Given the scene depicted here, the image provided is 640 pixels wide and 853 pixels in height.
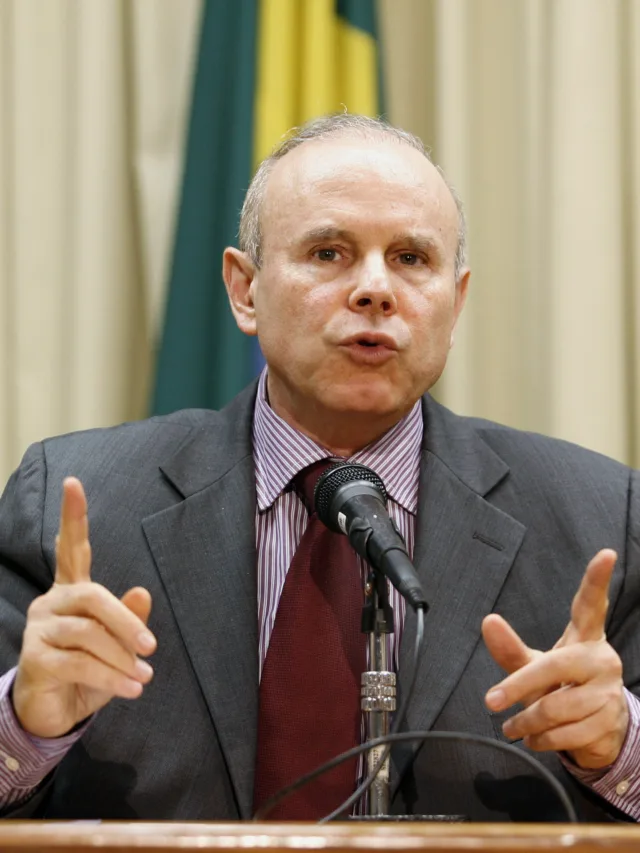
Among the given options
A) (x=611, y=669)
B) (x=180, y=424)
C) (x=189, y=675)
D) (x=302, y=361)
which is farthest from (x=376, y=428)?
(x=611, y=669)

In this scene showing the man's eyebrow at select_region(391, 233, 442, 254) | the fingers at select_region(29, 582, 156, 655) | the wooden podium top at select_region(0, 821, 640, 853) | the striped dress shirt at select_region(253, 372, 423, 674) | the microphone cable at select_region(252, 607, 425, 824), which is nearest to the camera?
the wooden podium top at select_region(0, 821, 640, 853)

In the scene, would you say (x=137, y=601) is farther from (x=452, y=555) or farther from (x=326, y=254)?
(x=326, y=254)

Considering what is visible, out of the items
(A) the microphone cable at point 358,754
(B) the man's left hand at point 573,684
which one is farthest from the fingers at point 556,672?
(A) the microphone cable at point 358,754

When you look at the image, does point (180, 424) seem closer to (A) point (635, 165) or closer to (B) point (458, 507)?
(B) point (458, 507)

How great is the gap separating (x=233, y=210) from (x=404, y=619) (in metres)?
1.27

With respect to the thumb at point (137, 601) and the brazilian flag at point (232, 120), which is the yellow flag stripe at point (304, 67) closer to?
the brazilian flag at point (232, 120)

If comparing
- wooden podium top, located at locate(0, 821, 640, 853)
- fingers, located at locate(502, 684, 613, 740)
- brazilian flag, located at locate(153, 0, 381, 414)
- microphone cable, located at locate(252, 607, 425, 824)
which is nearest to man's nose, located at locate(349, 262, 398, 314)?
microphone cable, located at locate(252, 607, 425, 824)

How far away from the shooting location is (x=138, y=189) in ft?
9.48

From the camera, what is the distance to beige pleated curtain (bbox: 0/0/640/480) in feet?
9.21

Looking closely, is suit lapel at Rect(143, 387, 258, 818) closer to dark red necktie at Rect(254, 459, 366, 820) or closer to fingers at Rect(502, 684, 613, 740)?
dark red necktie at Rect(254, 459, 366, 820)

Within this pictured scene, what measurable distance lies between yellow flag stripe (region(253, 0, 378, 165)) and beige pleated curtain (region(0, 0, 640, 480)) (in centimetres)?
18

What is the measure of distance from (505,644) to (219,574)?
51cm

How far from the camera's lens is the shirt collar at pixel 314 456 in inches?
81.1

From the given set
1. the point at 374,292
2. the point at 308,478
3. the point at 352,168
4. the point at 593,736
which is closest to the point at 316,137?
the point at 352,168
